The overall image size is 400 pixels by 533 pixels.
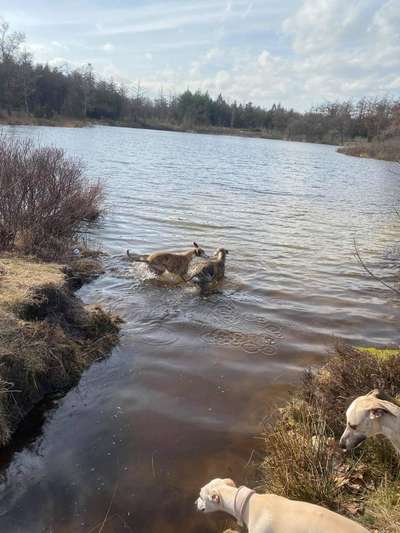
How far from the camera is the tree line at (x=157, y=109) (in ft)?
264

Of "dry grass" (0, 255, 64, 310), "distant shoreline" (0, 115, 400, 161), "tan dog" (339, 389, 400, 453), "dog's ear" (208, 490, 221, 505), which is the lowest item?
"dog's ear" (208, 490, 221, 505)

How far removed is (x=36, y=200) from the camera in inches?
421

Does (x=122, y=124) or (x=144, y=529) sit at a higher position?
(x=122, y=124)

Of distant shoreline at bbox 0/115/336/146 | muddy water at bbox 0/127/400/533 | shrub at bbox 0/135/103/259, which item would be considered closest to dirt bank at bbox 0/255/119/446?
muddy water at bbox 0/127/400/533

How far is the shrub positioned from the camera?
395 inches

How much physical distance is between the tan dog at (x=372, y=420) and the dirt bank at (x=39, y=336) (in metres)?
3.69

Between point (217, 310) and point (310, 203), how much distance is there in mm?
16976

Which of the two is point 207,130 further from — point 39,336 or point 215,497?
point 215,497

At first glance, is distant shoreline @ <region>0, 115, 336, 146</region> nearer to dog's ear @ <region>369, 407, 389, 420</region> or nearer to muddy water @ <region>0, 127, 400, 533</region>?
muddy water @ <region>0, 127, 400, 533</region>

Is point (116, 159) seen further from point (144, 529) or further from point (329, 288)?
point (144, 529)

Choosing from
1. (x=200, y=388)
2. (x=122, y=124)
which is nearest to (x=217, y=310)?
(x=200, y=388)

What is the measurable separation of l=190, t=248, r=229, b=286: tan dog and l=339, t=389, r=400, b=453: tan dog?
6477mm

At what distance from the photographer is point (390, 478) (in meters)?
4.21

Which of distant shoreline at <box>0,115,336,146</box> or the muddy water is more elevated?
distant shoreline at <box>0,115,336,146</box>
